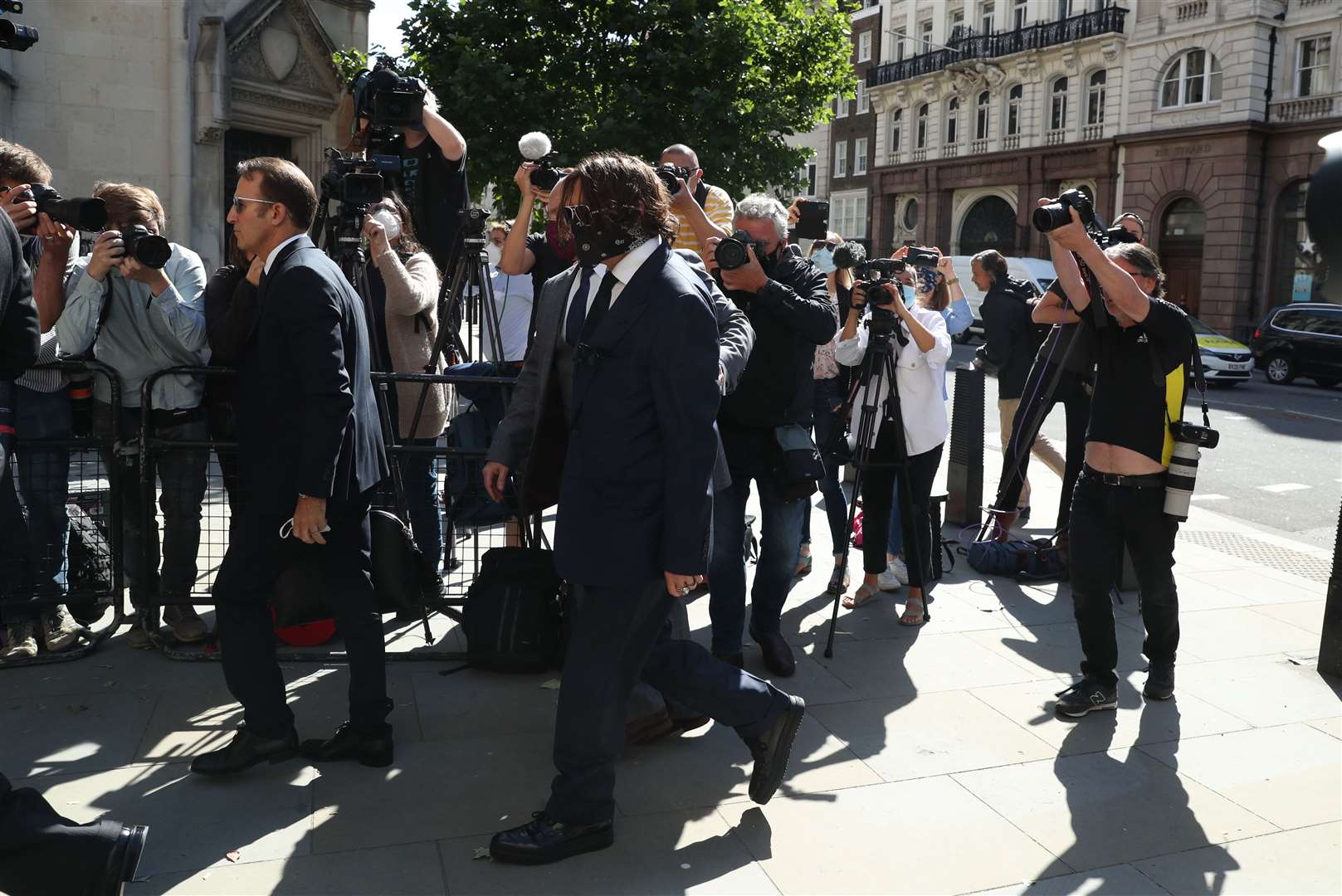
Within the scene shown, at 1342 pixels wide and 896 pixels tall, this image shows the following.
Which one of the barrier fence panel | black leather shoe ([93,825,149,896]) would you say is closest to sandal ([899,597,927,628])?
the barrier fence panel

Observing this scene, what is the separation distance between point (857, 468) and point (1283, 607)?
2450 millimetres

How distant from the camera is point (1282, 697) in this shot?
15.8ft

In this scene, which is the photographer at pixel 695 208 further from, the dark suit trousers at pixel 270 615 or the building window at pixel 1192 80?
the building window at pixel 1192 80

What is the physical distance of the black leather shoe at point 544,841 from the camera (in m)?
3.26

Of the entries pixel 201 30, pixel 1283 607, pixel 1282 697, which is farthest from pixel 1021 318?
Result: pixel 201 30

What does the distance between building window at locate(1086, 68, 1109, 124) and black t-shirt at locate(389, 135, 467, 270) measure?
3626 centimetres

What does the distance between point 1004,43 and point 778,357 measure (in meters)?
40.9

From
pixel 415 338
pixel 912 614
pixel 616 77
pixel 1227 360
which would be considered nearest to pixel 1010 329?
pixel 912 614

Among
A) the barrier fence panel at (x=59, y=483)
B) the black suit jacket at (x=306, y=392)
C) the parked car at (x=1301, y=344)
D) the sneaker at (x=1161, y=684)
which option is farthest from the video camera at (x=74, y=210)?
the parked car at (x=1301, y=344)

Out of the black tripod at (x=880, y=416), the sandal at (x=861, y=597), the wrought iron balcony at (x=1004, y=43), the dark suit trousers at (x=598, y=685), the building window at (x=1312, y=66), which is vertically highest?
the wrought iron balcony at (x=1004, y=43)

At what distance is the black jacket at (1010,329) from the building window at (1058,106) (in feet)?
113

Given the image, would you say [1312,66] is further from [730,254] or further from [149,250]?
[149,250]

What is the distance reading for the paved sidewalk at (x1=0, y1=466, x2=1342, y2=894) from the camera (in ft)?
10.7

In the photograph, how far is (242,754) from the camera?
377 cm
